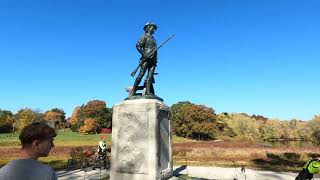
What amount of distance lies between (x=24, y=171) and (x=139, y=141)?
243 inches

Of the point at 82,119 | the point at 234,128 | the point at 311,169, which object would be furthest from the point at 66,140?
the point at 311,169

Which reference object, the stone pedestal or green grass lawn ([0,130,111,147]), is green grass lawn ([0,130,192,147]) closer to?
green grass lawn ([0,130,111,147])

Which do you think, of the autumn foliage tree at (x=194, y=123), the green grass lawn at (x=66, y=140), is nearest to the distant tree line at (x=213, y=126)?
the autumn foliage tree at (x=194, y=123)

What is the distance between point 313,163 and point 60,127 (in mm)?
109427

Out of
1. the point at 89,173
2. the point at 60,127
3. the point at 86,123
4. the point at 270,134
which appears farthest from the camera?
the point at 60,127

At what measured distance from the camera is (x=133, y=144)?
8.83 meters

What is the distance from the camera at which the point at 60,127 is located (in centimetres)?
10988

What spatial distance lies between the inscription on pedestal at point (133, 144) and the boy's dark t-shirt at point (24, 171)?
19.9 ft

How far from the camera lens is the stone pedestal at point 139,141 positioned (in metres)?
8.59

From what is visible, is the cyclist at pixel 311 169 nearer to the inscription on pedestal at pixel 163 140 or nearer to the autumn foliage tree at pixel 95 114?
the inscription on pedestal at pixel 163 140

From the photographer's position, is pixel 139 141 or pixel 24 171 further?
pixel 139 141

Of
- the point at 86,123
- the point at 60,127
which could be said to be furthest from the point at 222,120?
the point at 60,127

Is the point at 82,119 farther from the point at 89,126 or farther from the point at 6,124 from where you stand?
the point at 6,124

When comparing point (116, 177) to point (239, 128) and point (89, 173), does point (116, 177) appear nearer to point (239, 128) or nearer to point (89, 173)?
point (89, 173)
